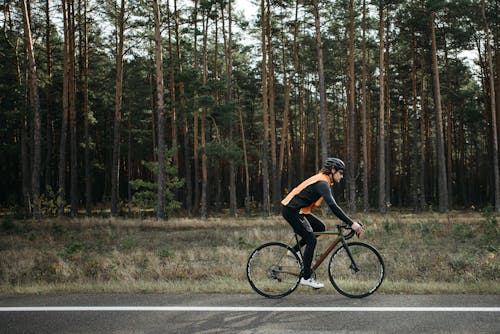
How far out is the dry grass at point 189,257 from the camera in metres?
7.73

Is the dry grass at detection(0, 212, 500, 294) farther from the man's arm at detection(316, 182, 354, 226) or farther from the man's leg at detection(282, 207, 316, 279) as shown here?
the man's arm at detection(316, 182, 354, 226)

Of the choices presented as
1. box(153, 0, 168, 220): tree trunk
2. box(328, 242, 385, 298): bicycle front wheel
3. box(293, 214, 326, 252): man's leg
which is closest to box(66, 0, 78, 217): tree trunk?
box(153, 0, 168, 220): tree trunk

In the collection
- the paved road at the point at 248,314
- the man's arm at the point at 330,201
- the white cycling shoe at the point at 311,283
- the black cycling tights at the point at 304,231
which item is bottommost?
the paved road at the point at 248,314

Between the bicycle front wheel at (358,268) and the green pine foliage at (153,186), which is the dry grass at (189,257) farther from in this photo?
the green pine foliage at (153,186)

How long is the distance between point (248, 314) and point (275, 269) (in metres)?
1.41

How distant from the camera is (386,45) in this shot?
112 feet

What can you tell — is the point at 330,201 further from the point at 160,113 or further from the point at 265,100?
the point at 265,100

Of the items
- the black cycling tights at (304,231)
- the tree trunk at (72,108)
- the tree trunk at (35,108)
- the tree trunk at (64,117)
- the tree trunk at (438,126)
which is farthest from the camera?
the tree trunk at (72,108)

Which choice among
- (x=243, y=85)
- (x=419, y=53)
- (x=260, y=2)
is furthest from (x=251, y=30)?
(x=419, y=53)

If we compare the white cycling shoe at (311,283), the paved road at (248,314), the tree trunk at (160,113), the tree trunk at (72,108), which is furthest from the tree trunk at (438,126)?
the tree trunk at (72,108)

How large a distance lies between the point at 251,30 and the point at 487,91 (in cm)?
2190

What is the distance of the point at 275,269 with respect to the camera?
275 inches

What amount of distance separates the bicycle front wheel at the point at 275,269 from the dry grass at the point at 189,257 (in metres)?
0.57

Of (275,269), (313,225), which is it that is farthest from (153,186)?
(313,225)
